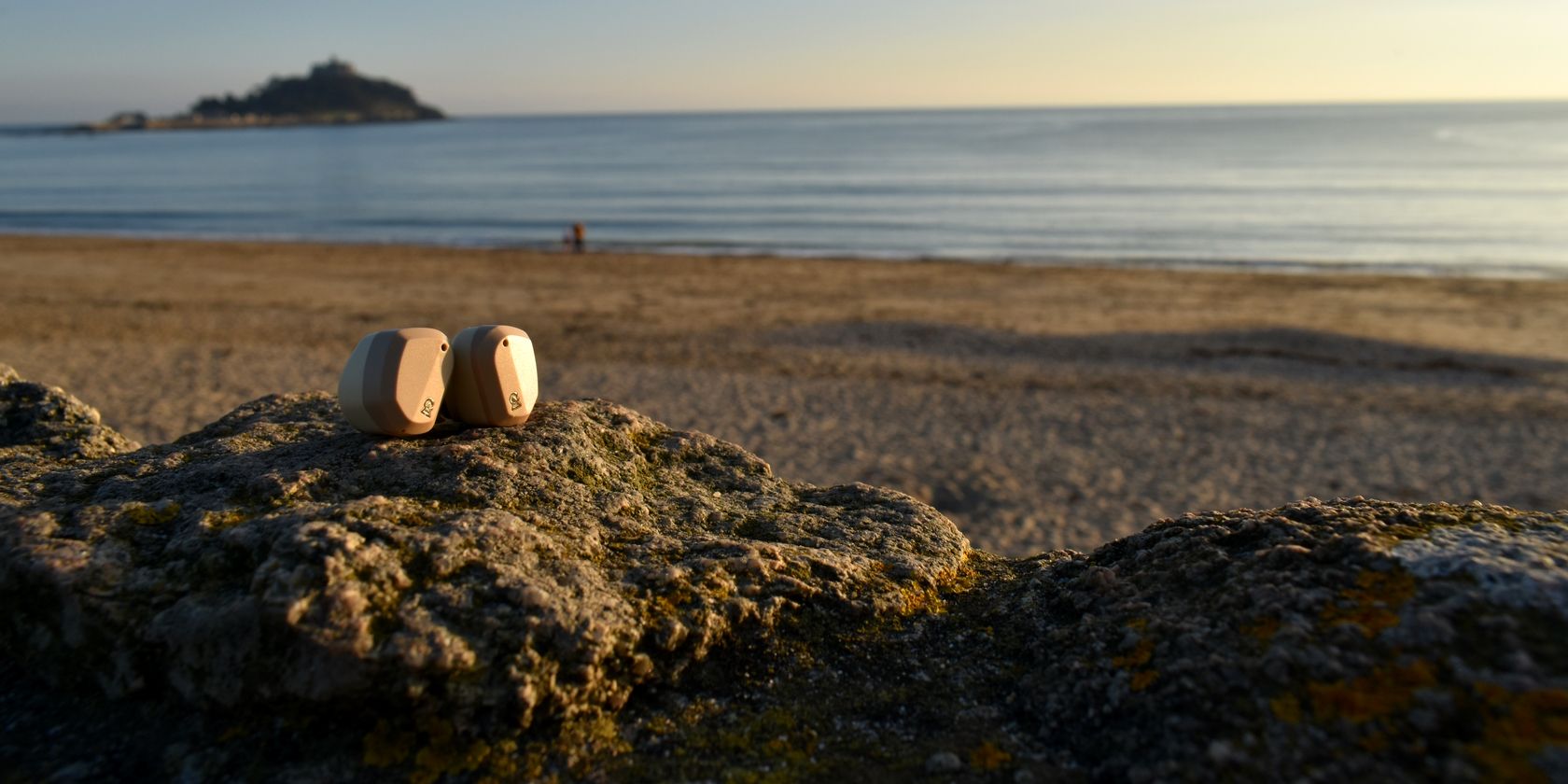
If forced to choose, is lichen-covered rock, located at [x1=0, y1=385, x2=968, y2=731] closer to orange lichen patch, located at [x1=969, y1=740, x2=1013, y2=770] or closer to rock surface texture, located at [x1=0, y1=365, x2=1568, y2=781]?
rock surface texture, located at [x1=0, y1=365, x2=1568, y2=781]

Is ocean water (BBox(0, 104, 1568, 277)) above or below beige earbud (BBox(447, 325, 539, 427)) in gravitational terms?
above

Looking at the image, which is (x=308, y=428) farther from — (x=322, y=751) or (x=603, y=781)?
(x=603, y=781)

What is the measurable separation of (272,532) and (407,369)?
0.58 metres

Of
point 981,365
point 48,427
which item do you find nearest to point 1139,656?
point 48,427

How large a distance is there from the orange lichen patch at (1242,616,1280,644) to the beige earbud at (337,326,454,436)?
180cm

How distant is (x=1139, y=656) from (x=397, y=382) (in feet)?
5.57

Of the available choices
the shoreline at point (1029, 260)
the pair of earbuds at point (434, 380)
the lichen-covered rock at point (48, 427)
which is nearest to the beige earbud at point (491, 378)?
the pair of earbuds at point (434, 380)

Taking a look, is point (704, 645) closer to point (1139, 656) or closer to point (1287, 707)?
point (1139, 656)

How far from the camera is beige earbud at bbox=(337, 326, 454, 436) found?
230 cm

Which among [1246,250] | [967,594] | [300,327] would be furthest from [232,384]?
[1246,250]

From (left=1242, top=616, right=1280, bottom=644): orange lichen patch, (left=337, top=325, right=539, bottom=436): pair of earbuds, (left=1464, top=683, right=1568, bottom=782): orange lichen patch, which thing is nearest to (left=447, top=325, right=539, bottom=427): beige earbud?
(left=337, top=325, right=539, bottom=436): pair of earbuds

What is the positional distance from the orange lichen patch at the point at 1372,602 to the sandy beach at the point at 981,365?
6.35 m

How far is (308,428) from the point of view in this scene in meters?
2.71

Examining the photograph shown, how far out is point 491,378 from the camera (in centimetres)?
242
